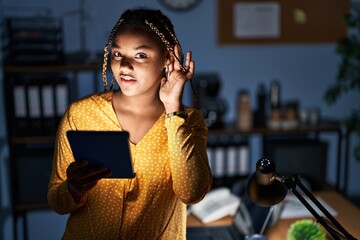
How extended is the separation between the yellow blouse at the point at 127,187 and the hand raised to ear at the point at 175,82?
7cm

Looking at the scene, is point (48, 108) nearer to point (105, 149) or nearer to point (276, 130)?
point (276, 130)

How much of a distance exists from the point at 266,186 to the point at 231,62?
2040 millimetres

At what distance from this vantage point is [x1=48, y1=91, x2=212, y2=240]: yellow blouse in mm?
1306

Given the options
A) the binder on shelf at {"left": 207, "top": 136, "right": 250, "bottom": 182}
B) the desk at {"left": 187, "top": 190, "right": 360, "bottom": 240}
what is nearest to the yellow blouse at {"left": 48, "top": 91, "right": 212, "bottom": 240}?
the desk at {"left": 187, "top": 190, "right": 360, "bottom": 240}

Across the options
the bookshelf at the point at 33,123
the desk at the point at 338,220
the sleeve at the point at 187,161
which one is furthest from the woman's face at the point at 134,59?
the bookshelf at the point at 33,123

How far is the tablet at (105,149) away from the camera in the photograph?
1.09 meters

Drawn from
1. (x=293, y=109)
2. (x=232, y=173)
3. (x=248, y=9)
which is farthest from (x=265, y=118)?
(x=248, y=9)

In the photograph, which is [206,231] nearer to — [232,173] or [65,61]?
[232,173]

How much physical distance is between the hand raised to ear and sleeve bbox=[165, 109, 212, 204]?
0.12 ft

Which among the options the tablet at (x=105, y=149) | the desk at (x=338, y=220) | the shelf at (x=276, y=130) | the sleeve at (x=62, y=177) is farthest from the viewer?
the shelf at (x=276, y=130)

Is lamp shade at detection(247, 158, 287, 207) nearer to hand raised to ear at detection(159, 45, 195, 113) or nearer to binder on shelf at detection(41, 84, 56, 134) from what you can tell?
hand raised to ear at detection(159, 45, 195, 113)

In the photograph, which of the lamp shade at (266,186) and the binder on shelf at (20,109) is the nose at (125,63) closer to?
the lamp shade at (266,186)

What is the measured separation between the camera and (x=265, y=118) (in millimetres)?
3248

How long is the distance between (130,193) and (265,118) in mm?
2053
